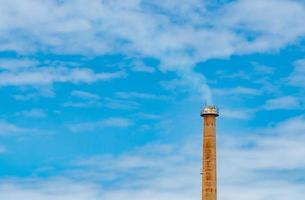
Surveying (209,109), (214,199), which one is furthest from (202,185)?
(209,109)

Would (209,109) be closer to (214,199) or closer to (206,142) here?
(206,142)

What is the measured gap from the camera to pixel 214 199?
153ft

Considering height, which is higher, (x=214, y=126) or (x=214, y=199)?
(x=214, y=126)

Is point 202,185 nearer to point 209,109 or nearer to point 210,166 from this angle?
point 210,166

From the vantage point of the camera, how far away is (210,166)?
46.7 m

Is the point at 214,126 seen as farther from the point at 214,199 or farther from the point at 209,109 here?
the point at 214,199

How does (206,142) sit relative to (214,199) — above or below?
above

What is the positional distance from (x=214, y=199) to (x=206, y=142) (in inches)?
153

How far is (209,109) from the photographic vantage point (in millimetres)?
48094

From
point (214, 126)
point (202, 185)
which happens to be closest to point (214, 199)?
point (202, 185)

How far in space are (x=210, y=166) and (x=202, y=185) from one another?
1.40 m

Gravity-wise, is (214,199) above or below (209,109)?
below

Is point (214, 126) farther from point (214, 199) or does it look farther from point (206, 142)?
point (214, 199)

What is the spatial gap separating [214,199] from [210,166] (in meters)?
2.24
